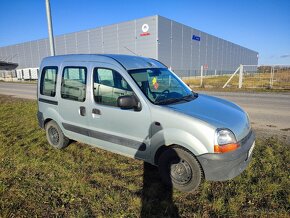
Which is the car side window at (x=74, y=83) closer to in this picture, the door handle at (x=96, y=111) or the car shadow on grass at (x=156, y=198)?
the door handle at (x=96, y=111)

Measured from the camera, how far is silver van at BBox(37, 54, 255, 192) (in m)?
3.06

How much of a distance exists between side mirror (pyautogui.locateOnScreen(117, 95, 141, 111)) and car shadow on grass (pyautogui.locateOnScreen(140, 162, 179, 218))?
3.94 feet

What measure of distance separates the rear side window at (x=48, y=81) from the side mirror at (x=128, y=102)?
2175mm

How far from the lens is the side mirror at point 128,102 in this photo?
3383 mm

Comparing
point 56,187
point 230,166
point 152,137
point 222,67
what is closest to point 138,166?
point 152,137

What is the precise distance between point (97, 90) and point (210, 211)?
2.64 metres

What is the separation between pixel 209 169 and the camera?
3043 mm

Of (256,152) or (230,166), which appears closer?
(230,166)

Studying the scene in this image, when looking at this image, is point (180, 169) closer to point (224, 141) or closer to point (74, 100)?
point (224, 141)

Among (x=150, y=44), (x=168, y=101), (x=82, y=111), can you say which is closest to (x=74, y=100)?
(x=82, y=111)

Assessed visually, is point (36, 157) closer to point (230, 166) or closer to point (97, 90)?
point (97, 90)

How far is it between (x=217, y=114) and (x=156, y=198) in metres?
1.50

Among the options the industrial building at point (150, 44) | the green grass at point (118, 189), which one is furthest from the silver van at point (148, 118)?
the industrial building at point (150, 44)

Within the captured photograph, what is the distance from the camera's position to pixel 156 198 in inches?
127
